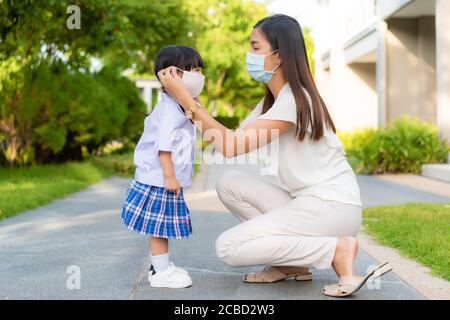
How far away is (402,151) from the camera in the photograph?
14.3 meters

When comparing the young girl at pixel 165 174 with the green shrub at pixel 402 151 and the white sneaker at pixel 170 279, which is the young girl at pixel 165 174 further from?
the green shrub at pixel 402 151

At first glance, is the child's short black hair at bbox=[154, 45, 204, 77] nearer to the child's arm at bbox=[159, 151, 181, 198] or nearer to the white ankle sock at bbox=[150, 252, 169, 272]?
the child's arm at bbox=[159, 151, 181, 198]

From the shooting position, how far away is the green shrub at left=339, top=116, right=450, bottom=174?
14305mm

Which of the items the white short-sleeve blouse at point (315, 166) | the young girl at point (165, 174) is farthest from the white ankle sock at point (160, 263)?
the white short-sleeve blouse at point (315, 166)

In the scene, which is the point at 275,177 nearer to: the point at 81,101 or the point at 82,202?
the point at 82,202

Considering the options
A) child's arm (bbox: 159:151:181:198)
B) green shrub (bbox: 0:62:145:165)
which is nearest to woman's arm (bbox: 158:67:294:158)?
child's arm (bbox: 159:151:181:198)

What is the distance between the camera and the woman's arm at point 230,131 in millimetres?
4066

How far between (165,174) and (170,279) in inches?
24.5

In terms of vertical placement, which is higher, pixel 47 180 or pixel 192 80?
pixel 192 80

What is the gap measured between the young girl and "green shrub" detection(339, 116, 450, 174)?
10.5m

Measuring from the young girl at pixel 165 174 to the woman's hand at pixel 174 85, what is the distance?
0.07 m

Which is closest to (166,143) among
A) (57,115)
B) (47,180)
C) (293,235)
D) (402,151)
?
(293,235)

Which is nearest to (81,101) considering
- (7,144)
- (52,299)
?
(7,144)

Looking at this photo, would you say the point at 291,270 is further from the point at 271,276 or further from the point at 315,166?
the point at 315,166
